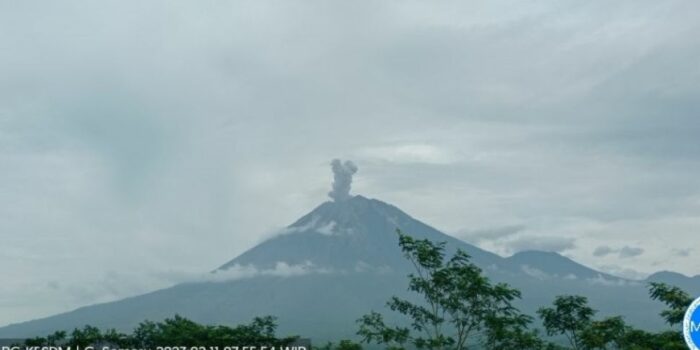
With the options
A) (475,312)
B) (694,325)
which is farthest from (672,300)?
(694,325)

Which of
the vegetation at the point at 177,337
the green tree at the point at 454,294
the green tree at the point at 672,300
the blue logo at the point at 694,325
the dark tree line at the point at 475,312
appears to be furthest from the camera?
the green tree at the point at 454,294

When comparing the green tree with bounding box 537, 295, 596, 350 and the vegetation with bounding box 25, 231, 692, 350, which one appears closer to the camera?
the vegetation with bounding box 25, 231, 692, 350

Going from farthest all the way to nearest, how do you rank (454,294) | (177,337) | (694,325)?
(454,294) < (177,337) < (694,325)

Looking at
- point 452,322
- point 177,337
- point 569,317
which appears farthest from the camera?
point 569,317

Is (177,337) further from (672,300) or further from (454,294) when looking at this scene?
(672,300)

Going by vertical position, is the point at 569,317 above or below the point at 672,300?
below

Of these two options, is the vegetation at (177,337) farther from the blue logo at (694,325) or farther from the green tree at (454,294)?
the blue logo at (694,325)

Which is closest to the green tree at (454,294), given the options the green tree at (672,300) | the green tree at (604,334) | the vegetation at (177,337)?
the green tree at (604,334)

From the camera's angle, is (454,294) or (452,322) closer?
(454,294)

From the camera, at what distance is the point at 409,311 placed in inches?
1109

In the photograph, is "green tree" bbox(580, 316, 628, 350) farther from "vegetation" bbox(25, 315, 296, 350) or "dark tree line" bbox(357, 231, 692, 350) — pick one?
"vegetation" bbox(25, 315, 296, 350)

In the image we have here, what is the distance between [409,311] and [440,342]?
310 cm

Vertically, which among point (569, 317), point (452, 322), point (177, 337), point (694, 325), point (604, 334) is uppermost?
point (177, 337)

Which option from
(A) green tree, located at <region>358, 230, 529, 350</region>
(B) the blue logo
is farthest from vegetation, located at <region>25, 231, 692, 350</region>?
(B) the blue logo
